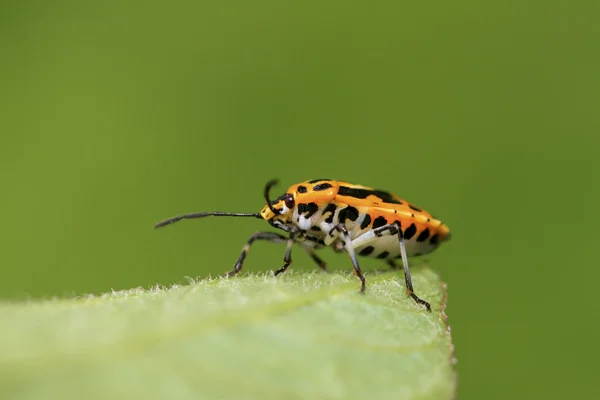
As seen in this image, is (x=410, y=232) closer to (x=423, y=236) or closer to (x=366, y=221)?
(x=423, y=236)

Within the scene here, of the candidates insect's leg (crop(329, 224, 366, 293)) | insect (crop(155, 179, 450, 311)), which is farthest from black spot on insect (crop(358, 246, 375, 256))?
insect's leg (crop(329, 224, 366, 293))

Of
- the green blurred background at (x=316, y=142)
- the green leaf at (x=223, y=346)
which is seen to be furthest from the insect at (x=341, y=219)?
the green leaf at (x=223, y=346)

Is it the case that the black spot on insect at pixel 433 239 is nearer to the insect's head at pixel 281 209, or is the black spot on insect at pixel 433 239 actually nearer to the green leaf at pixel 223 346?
the insect's head at pixel 281 209

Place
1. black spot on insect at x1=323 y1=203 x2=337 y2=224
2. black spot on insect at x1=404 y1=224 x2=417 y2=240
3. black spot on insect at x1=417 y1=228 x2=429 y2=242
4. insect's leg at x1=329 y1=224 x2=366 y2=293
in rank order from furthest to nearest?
1. black spot on insect at x1=417 y1=228 x2=429 y2=242
2. black spot on insect at x1=404 y1=224 x2=417 y2=240
3. black spot on insect at x1=323 y1=203 x2=337 y2=224
4. insect's leg at x1=329 y1=224 x2=366 y2=293

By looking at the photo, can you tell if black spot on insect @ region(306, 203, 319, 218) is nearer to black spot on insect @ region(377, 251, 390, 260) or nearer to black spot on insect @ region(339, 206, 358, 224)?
black spot on insect @ region(339, 206, 358, 224)

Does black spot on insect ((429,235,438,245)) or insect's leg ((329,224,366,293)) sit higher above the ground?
insect's leg ((329,224,366,293))

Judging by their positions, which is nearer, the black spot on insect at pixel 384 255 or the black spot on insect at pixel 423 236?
the black spot on insect at pixel 384 255

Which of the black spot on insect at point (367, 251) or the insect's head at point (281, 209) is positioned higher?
the insect's head at point (281, 209)

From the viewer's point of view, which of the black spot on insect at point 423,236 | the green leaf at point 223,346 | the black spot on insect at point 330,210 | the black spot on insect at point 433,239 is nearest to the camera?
the green leaf at point 223,346

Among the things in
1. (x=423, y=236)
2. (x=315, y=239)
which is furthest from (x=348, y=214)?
(x=423, y=236)
